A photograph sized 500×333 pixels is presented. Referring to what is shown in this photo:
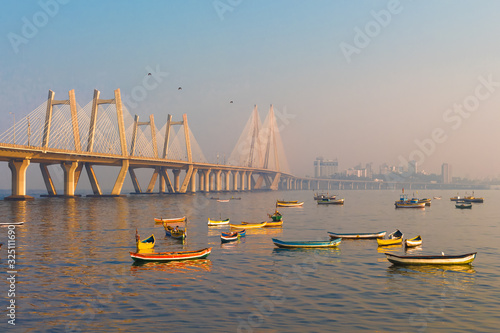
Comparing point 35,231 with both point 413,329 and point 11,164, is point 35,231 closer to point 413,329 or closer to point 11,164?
point 413,329

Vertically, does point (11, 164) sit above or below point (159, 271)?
above

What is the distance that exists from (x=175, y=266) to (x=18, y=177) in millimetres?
86897

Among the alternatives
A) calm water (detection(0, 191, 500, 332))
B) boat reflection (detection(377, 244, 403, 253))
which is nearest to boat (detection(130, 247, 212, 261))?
calm water (detection(0, 191, 500, 332))

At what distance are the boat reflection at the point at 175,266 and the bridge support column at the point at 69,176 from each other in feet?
308

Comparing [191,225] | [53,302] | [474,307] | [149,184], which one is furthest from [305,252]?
[149,184]

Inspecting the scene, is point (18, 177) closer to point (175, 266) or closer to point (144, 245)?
point (144, 245)

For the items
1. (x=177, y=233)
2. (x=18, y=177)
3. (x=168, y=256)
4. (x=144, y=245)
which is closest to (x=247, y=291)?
(x=168, y=256)

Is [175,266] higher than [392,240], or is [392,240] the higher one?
[392,240]

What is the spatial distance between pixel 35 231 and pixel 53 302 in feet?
111

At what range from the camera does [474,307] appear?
75.8 feet

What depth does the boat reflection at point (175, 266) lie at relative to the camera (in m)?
31.7

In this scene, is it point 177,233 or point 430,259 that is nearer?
point 430,259

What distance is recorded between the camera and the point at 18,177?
4134 inches

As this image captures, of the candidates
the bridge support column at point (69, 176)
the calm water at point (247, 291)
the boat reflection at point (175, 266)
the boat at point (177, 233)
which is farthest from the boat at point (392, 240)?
the bridge support column at point (69, 176)
